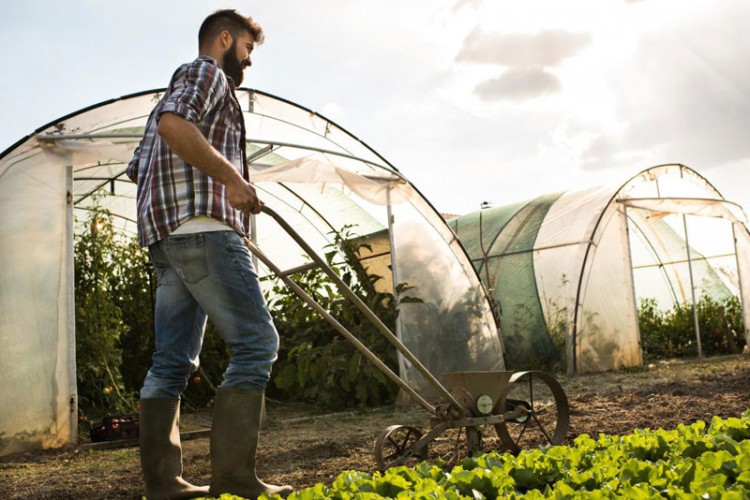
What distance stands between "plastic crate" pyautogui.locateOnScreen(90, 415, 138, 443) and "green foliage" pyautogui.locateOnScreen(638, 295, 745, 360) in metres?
8.65

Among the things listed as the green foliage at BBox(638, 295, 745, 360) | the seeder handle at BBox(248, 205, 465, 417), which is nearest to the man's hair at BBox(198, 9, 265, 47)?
the seeder handle at BBox(248, 205, 465, 417)

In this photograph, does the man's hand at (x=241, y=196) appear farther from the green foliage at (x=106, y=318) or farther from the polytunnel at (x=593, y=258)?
the polytunnel at (x=593, y=258)

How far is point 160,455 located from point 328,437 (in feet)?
8.69

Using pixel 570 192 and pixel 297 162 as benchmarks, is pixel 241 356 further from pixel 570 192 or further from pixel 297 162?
pixel 570 192

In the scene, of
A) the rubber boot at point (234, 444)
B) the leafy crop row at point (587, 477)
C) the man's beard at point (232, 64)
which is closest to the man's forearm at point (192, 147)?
the man's beard at point (232, 64)

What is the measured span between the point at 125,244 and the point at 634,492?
8059mm

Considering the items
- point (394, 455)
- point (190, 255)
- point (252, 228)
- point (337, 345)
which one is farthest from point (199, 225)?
point (337, 345)

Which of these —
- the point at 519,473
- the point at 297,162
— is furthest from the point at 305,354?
the point at 519,473

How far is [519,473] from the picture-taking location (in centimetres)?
236

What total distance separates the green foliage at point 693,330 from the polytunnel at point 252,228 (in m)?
5.08

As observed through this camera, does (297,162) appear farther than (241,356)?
Yes

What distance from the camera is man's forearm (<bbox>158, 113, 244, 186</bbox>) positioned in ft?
8.72

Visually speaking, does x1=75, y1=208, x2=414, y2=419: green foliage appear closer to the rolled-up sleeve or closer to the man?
the man

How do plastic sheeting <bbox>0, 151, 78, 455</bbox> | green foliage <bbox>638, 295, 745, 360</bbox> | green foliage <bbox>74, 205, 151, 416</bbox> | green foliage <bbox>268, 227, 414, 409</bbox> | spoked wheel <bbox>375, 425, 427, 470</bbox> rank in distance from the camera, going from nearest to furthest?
spoked wheel <bbox>375, 425, 427, 470</bbox> < plastic sheeting <bbox>0, 151, 78, 455</bbox> < green foliage <bbox>74, 205, 151, 416</bbox> < green foliage <bbox>268, 227, 414, 409</bbox> < green foliage <bbox>638, 295, 745, 360</bbox>
